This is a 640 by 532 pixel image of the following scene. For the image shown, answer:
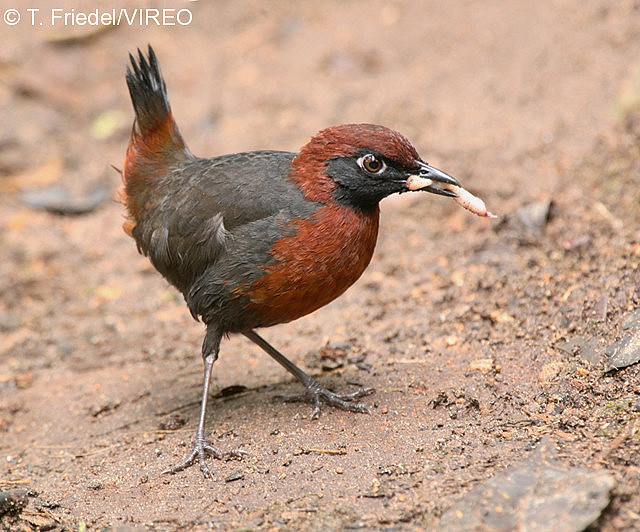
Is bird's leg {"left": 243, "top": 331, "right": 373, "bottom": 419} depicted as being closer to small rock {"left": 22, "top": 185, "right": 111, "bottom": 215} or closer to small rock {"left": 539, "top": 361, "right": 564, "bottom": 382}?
small rock {"left": 539, "top": 361, "right": 564, "bottom": 382}

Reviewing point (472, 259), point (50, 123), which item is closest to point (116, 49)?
point (50, 123)

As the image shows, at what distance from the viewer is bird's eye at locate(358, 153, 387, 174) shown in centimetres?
430

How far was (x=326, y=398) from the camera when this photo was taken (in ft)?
15.6

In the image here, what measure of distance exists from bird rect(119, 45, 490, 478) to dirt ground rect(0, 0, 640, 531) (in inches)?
20.3

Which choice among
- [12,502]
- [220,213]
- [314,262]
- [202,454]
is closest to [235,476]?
[202,454]

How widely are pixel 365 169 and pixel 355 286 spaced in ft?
7.29

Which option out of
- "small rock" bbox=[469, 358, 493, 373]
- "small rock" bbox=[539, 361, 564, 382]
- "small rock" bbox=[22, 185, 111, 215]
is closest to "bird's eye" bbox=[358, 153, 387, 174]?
"small rock" bbox=[469, 358, 493, 373]

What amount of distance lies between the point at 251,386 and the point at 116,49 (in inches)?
230

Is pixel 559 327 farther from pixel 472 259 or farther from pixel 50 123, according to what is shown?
pixel 50 123

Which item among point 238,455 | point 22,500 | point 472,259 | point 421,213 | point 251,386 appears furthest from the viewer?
point 421,213

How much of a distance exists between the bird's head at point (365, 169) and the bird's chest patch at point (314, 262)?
120 mm

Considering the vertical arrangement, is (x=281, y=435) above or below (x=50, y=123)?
below

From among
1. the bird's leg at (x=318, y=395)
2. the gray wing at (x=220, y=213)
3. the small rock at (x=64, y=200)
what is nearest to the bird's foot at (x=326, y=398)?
the bird's leg at (x=318, y=395)

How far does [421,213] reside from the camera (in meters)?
7.00
